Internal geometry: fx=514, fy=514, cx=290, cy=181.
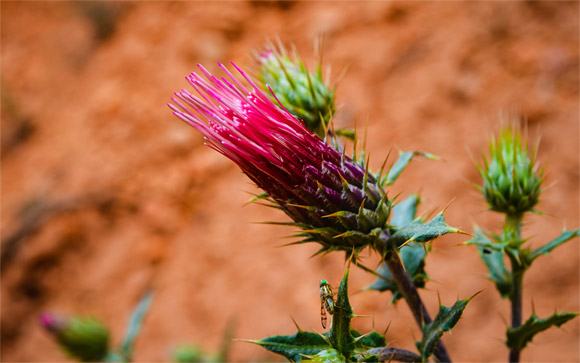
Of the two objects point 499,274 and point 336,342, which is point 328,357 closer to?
point 336,342

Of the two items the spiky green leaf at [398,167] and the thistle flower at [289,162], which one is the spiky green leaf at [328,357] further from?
the spiky green leaf at [398,167]

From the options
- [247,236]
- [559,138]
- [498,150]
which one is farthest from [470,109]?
[498,150]

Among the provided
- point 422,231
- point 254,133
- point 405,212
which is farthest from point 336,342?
point 405,212

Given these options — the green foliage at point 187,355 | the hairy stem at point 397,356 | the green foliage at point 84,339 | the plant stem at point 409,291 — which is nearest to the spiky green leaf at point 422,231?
the plant stem at point 409,291

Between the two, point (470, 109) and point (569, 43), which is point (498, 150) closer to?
Result: point (470, 109)

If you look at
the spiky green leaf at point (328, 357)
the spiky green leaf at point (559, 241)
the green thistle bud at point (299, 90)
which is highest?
the green thistle bud at point (299, 90)

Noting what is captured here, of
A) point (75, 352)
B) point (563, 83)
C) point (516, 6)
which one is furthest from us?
point (516, 6)

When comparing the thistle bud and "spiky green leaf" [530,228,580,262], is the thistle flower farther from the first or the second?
the thistle bud
